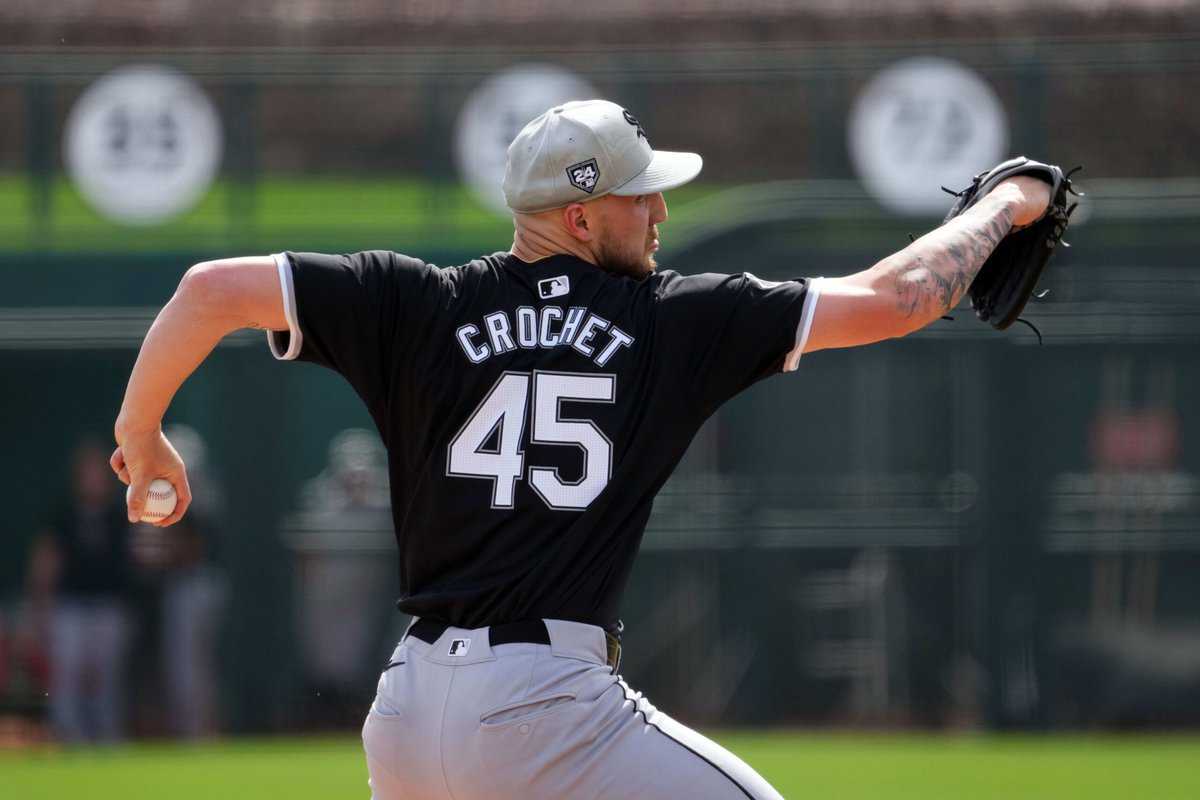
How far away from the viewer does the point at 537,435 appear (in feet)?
10.5

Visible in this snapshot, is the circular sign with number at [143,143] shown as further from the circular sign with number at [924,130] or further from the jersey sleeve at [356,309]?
the jersey sleeve at [356,309]

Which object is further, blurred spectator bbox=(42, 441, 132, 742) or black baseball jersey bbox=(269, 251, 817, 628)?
blurred spectator bbox=(42, 441, 132, 742)

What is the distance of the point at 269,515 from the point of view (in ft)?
39.1

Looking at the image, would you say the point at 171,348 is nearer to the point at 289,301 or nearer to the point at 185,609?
the point at 289,301

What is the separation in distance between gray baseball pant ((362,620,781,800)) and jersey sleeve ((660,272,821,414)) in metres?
0.54

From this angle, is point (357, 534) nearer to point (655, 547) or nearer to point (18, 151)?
point (655, 547)

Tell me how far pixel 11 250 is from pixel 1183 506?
854 centimetres

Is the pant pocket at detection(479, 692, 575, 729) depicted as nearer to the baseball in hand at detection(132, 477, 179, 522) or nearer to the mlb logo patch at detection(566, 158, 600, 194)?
the baseball in hand at detection(132, 477, 179, 522)

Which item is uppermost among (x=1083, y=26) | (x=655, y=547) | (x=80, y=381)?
(x=1083, y=26)

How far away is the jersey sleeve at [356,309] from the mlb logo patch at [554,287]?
0.66ft

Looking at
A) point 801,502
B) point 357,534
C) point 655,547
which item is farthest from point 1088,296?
point 357,534

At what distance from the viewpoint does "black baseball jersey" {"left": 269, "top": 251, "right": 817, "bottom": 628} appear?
10.5 feet

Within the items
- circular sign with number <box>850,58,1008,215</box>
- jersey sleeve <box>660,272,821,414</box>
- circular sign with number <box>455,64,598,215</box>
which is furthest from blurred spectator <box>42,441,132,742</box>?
jersey sleeve <box>660,272,821,414</box>

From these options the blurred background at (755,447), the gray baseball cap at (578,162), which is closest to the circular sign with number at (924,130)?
the blurred background at (755,447)
